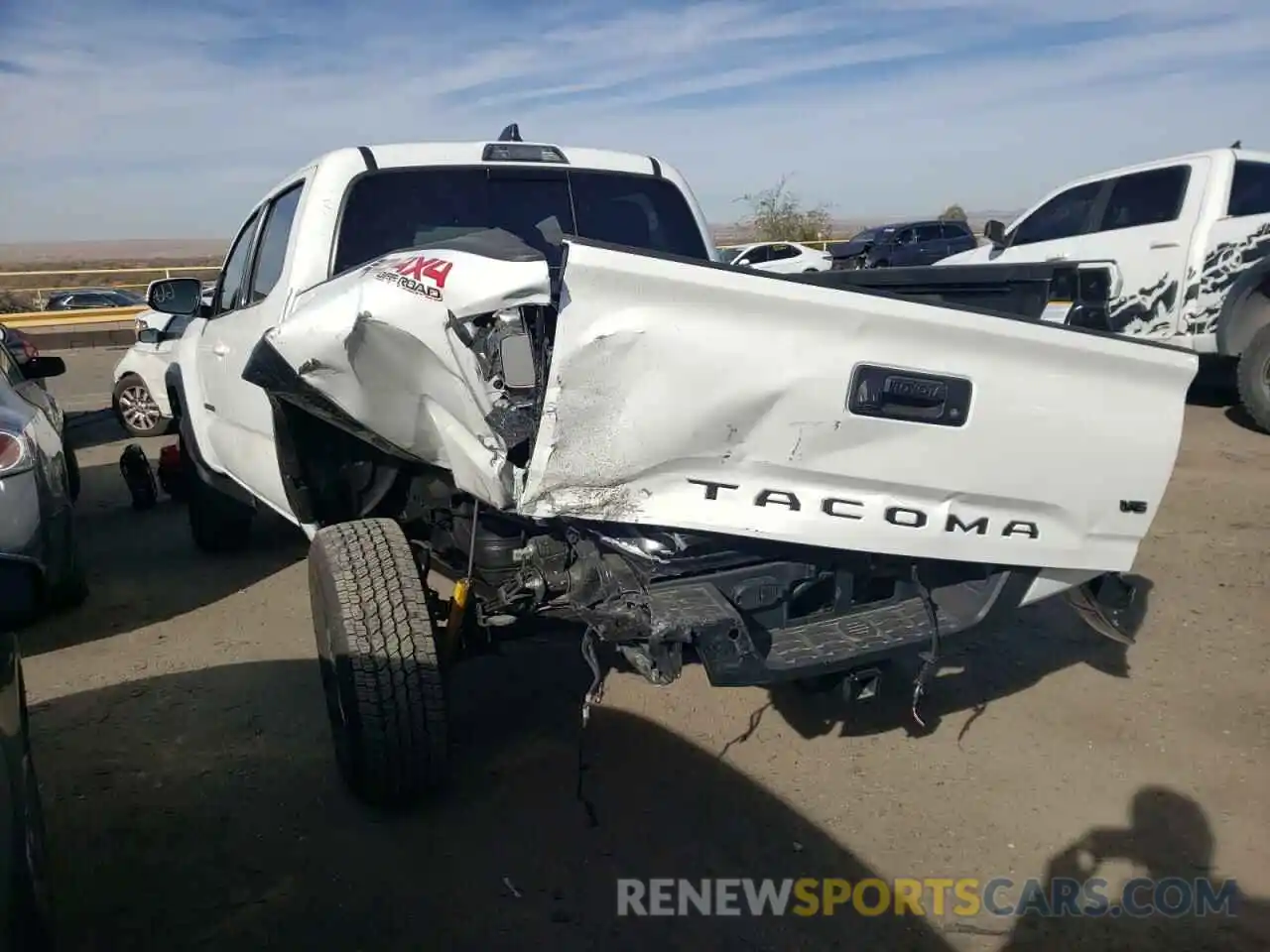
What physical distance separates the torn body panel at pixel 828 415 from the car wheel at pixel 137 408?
916 cm

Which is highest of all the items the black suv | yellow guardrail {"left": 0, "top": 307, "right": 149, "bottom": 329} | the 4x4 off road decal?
the 4x4 off road decal

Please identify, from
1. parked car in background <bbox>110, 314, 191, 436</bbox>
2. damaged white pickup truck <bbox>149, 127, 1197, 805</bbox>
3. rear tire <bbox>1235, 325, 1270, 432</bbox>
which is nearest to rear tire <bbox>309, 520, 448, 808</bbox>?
damaged white pickup truck <bbox>149, 127, 1197, 805</bbox>

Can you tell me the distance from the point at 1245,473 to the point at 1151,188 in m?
3.00

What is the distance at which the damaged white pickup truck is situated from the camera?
8.09ft

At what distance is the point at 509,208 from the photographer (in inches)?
160

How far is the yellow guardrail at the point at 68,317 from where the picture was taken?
25.0m

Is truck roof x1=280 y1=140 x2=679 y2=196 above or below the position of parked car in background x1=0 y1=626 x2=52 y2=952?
above

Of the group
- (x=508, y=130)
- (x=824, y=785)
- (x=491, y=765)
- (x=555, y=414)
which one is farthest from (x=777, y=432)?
(x=508, y=130)

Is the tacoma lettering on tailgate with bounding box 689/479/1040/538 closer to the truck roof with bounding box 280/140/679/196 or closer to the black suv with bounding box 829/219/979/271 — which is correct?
the truck roof with bounding box 280/140/679/196

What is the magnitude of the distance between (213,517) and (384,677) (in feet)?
11.6

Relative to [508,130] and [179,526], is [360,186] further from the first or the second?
[179,526]

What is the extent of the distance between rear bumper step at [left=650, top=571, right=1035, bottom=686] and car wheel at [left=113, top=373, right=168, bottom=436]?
358 inches

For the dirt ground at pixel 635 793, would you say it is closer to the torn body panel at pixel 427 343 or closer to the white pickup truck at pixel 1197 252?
the torn body panel at pixel 427 343

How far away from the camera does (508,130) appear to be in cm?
453
